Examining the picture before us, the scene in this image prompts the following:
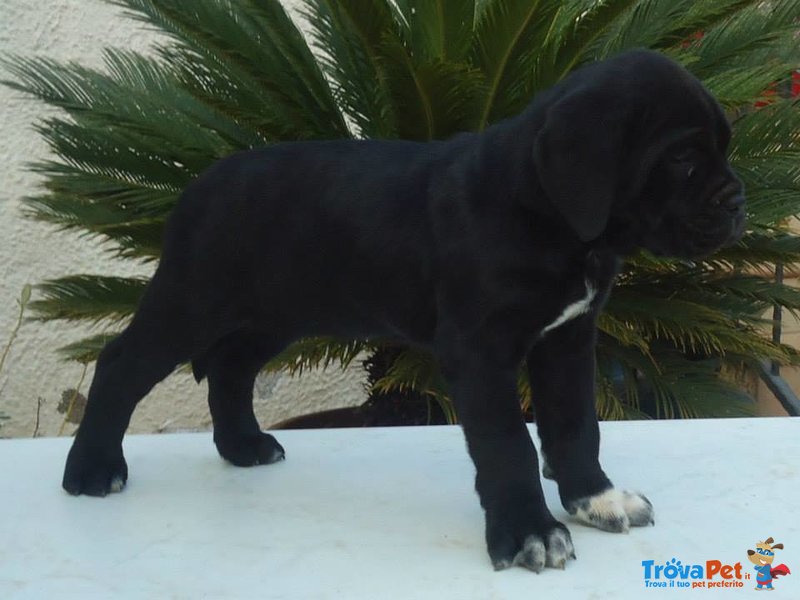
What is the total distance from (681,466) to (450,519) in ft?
2.01

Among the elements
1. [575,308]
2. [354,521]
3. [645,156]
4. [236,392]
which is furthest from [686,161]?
[236,392]

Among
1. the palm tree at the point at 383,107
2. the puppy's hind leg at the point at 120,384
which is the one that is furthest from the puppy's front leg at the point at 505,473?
the palm tree at the point at 383,107

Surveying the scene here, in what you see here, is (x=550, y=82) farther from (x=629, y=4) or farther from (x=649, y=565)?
(x=649, y=565)

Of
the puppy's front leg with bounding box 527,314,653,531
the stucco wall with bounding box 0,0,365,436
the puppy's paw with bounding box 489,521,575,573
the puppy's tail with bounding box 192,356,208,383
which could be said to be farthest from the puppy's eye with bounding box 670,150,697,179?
the stucco wall with bounding box 0,0,365,436

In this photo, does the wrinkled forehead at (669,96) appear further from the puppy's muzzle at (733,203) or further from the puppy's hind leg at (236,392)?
the puppy's hind leg at (236,392)

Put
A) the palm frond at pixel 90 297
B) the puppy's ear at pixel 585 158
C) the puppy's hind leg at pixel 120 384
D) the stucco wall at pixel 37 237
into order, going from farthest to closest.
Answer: the stucco wall at pixel 37 237
the palm frond at pixel 90 297
the puppy's hind leg at pixel 120 384
the puppy's ear at pixel 585 158

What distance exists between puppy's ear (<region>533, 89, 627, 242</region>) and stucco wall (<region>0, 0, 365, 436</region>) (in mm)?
2930

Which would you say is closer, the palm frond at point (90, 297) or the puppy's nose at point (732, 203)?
the puppy's nose at point (732, 203)

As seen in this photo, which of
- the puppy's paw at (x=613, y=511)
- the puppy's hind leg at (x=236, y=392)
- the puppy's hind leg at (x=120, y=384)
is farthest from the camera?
the puppy's hind leg at (x=236, y=392)

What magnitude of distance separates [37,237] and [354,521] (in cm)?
285

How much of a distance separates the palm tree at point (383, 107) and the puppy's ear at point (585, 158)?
1473 millimetres

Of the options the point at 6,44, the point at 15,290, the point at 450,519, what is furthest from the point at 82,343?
the point at 450,519

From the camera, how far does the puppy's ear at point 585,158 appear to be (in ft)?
4.85

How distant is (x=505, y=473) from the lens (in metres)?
1.59
